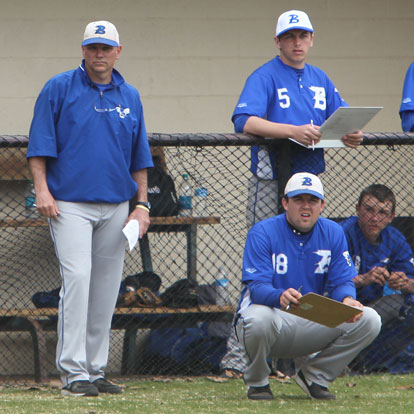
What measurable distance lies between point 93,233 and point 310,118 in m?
1.35

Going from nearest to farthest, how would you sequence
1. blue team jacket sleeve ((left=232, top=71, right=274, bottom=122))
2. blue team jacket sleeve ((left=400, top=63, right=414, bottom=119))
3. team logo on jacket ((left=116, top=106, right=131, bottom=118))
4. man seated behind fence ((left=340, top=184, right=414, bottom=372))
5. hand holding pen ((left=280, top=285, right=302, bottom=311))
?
hand holding pen ((left=280, top=285, right=302, bottom=311)) → team logo on jacket ((left=116, top=106, right=131, bottom=118)) → blue team jacket sleeve ((left=232, top=71, right=274, bottom=122)) → blue team jacket sleeve ((left=400, top=63, right=414, bottom=119)) → man seated behind fence ((left=340, top=184, right=414, bottom=372))

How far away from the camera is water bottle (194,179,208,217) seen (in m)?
5.68

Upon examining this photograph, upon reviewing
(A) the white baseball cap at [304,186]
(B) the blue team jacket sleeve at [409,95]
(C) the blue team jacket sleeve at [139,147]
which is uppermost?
(B) the blue team jacket sleeve at [409,95]

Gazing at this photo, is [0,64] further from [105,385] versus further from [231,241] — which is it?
[105,385]

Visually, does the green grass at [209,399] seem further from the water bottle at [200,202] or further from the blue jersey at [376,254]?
the water bottle at [200,202]

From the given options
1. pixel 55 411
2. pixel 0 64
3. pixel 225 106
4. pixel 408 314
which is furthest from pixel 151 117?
pixel 55 411

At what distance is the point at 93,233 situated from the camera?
14.8 ft

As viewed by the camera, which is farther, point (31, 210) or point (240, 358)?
point (31, 210)

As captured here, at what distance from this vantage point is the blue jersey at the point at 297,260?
4398 mm

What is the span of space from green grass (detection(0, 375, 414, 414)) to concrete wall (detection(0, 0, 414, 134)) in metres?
2.35

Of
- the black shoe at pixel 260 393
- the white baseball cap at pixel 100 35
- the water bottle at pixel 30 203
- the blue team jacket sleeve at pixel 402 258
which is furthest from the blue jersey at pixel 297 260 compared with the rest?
the water bottle at pixel 30 203

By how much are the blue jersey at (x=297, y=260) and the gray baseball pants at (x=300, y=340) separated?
0.12 metres

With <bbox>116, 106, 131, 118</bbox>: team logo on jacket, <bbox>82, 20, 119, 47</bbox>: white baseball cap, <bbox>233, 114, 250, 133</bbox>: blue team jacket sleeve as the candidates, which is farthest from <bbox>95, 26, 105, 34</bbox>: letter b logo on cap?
<bbox>233, 114, 250, 133</bbox>: blue team jacket sleeve

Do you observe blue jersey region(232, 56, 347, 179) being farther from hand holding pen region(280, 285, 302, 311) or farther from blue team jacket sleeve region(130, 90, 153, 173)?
hand holding pen region(280, 285, 302, 311)
